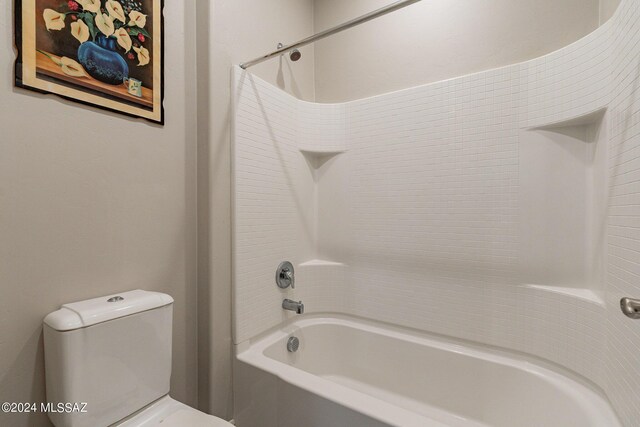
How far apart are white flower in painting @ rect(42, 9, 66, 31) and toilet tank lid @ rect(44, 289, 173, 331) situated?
926 millimetres

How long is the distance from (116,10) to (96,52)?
0.64 ft

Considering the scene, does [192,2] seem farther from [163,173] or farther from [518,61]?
[518,61]

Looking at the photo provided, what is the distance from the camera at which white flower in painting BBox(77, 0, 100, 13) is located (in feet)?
3.43

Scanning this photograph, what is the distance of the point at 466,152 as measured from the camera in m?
1.54

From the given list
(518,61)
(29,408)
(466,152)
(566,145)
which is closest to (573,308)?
(566,145)

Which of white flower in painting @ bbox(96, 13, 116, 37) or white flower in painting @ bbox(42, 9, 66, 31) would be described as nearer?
white flower in painting @ bbox(42, 9, 66, 31)

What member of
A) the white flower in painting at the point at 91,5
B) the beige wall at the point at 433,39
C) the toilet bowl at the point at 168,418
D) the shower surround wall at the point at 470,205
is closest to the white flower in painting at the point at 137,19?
the white flower in painting at the point at 91,5

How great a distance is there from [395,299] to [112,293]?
141 cm

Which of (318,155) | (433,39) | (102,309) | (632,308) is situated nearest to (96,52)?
(102,309)

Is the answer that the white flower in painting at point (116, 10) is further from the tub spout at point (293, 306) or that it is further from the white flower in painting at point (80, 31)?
the tub spout at point (293, 306)

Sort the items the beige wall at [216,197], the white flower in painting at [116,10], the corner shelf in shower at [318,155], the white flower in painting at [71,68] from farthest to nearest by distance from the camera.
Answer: the corner shelf in shower at [318,155]
the beige wall at [216,197]
the white flower in painting at [116,10]
the white flower in painting at [71,68]

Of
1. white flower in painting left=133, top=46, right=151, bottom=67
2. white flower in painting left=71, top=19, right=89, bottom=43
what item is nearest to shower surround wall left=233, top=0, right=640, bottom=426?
white flower in painting left=133, top=46, right=151, bottom=67

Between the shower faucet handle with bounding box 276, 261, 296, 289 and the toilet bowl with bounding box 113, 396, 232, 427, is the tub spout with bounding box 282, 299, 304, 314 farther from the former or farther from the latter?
the toilet bowl with bounding box 113, 396, 232, 427

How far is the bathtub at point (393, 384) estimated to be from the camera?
113cm
